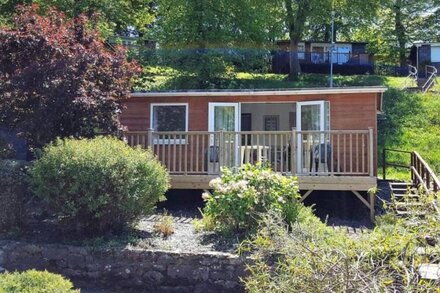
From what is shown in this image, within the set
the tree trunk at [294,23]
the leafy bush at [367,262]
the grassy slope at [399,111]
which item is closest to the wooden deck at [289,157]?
the leafy bush at [367,262]

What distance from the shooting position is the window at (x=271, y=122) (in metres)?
15.3

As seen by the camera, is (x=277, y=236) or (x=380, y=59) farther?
(x=380, y=59)

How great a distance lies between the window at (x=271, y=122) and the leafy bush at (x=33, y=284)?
37.8ft

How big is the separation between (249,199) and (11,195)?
12.3 feet

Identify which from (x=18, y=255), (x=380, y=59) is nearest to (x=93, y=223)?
(x=18, y=255)

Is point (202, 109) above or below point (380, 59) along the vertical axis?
below

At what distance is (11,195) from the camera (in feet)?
25.3

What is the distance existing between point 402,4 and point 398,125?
20.1 m

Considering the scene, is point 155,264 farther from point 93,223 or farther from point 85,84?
point 85,84

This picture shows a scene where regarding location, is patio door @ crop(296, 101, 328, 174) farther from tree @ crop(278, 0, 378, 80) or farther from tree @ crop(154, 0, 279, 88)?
tree @ crop(278, 0, 378, 80)

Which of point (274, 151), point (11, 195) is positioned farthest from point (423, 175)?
point (11, 195)

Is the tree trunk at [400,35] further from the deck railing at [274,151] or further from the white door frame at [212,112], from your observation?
the deck railing at [274,151]

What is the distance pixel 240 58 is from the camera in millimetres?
21656

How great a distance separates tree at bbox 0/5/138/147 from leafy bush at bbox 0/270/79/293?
175 inches
